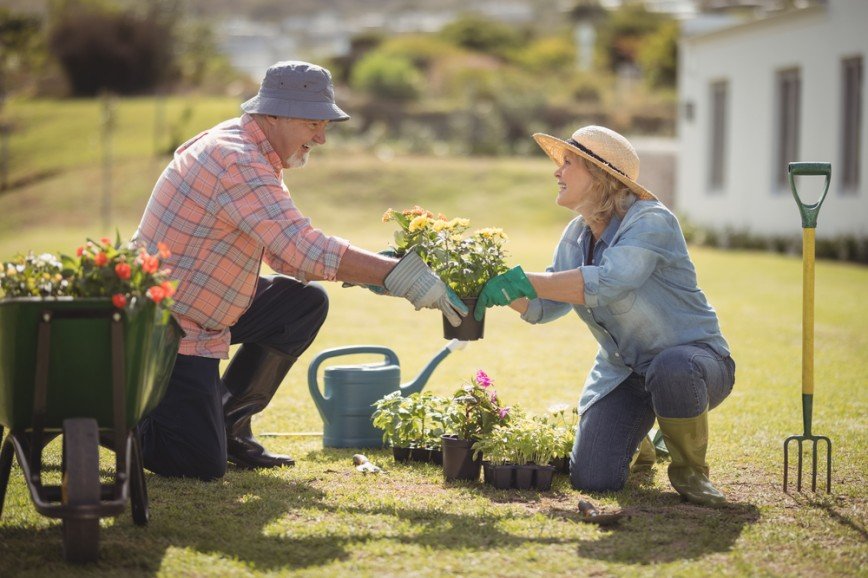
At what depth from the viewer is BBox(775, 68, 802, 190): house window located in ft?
70.9

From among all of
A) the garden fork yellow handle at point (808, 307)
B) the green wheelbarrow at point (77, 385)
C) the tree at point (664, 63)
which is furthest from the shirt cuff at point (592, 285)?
the tree at point (664, 63)

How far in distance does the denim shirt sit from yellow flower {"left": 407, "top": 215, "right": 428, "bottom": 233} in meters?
0.69

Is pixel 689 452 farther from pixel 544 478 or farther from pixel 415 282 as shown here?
pixel 415 282

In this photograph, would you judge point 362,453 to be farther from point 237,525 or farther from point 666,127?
point 666,127

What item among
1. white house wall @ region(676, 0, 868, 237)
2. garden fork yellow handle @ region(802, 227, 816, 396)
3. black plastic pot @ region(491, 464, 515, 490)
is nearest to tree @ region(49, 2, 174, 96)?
white house wall @ region(676, 0, 868, 237)

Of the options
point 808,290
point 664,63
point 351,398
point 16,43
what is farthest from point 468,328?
point 664,63

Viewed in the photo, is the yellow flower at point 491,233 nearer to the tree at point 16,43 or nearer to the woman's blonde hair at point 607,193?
the woman's blonde hair at point 607,193

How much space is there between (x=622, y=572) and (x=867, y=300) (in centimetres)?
1088

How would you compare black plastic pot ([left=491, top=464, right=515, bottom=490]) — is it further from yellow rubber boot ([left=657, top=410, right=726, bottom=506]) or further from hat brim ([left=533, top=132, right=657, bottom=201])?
hat brim ([left=533, top=132, right=657, bottom=201])

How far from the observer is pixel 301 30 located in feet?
323

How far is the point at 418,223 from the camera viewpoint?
194 inches

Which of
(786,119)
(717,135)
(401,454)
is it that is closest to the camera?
(401,454)

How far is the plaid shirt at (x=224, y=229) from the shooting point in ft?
15.4

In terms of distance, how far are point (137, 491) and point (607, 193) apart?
236cm
